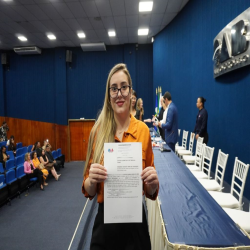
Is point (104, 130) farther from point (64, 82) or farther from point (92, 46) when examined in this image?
point (64, 82)

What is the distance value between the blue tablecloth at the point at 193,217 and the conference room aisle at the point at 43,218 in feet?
7.03

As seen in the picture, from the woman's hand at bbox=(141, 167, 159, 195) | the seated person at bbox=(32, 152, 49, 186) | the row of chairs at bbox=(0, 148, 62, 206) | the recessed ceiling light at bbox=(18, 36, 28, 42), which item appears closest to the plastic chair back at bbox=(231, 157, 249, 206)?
the woman's hand at bbox=(141, 167, 159, 195)

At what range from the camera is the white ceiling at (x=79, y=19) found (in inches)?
206

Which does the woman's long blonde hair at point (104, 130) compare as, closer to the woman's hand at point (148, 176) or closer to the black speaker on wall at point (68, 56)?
the woman's hand at point (148, 176)

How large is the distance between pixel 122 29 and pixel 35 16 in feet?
8.96

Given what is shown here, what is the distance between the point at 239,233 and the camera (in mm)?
958

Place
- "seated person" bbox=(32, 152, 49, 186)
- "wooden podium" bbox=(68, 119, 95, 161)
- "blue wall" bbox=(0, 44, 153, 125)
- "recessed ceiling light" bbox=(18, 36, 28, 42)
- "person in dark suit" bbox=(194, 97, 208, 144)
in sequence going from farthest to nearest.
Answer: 1. "wooden podium" bbox=(68, 119, 95, 161)
2. "blue wall" bbox=(0, 44, 153, 125)
3. "recessed ceiling light" bbox=(18, 36, 28, 42)
4. "seated person" bbox=(32, 152, 49, 186)
5. "person in dark suit" bbox=(194, 97, 208, 144)

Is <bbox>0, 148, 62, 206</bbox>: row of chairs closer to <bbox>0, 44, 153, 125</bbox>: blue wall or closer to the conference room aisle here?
the conference room aisle

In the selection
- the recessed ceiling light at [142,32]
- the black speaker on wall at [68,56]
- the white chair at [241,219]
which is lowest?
the white chair at [241,219]

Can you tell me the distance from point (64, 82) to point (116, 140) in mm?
8370

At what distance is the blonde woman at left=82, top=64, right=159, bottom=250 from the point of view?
0.93 metres

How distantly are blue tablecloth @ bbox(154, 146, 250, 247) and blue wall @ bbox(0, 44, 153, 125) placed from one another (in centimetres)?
713

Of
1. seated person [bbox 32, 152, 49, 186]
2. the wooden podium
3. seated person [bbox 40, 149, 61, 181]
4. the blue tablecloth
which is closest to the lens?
the blue tablecloth

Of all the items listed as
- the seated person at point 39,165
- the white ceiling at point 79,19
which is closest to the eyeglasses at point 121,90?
the white ceiling at point 79,19
